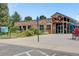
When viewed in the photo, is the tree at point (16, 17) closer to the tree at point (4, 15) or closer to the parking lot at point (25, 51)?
the tree at point (4, 15)

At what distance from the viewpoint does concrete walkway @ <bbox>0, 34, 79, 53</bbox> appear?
4531 mm

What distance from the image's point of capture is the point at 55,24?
15.0 ft

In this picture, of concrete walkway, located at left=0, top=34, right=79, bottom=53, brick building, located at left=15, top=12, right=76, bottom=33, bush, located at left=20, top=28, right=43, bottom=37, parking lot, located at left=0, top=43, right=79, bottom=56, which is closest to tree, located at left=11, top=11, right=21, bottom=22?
brick building, located at left=15, top=12, right=76, bottom=33

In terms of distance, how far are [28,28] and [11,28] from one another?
349 millimetres

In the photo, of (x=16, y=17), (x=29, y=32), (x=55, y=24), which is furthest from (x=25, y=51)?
(x=55, y=24)

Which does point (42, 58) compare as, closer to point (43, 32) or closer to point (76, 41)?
point (43, 32)

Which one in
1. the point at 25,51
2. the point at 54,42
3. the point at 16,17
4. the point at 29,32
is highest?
the point at 16,17

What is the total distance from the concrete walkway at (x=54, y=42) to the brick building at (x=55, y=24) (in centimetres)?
12

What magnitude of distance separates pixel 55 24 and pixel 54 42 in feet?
1.19

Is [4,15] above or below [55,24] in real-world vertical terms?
above

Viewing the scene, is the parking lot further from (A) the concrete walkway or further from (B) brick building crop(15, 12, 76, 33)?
(B) brick building crop(15, 12, 76, 33)

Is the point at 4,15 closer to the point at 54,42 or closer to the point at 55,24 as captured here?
the point at 55,24

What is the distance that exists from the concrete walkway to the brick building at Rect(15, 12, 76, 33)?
4.8 inches

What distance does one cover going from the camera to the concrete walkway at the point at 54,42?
453cm
